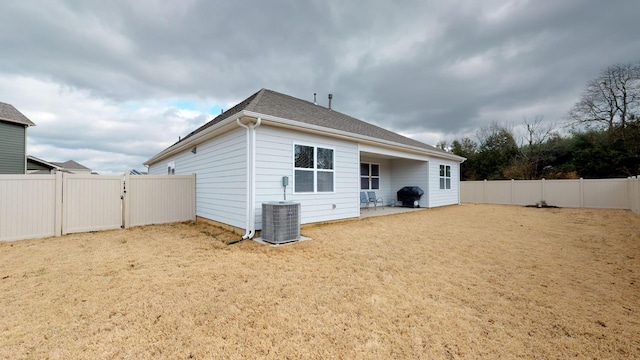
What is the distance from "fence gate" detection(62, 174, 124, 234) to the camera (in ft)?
20.4

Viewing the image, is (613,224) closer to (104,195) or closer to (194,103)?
(104,195)

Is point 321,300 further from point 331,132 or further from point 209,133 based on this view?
point 209,133

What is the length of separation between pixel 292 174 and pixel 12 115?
14768 millimetres

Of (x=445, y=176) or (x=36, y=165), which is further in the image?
(x=36, y=165)

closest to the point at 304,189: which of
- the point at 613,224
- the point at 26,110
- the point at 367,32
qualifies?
the point at 367,32

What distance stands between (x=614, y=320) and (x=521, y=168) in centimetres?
2149

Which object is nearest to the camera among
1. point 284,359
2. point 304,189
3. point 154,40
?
point 284,359

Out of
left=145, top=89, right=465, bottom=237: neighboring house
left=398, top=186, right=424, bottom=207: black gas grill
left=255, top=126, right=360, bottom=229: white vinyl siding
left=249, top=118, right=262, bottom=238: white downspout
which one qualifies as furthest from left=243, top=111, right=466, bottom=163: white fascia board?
left=398, top=186, right=424, bottom=207: black gas grill

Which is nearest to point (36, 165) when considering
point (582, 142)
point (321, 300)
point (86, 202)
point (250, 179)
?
point (86, 202)

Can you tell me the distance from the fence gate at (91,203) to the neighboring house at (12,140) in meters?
9.08

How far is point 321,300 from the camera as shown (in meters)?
2.65

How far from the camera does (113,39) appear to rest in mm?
6953

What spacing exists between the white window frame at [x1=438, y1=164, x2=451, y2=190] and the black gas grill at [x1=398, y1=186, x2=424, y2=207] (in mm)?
2043

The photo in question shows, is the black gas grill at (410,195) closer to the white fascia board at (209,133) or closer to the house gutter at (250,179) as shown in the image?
the house gutter at (250,179)
